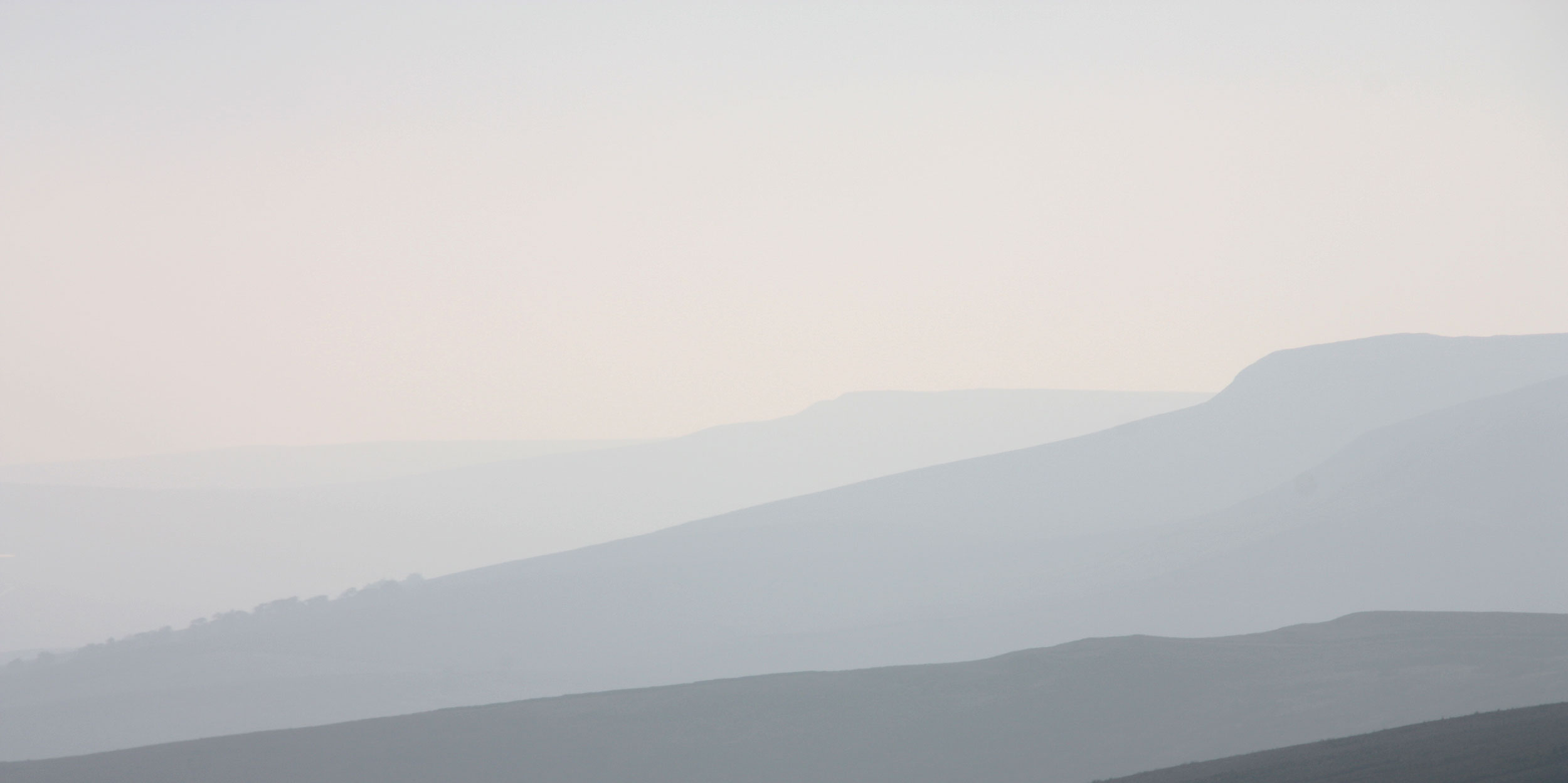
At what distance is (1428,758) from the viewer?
26422 millimetres

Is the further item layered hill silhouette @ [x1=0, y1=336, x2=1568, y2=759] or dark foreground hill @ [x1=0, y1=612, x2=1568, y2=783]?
layered hill silhouette @ [x1=0, y1=336, x2=1568, y2=759]

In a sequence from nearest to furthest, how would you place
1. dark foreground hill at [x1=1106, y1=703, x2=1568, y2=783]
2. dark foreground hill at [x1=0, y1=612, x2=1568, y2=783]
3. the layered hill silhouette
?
dark foreground hill at [x1=1106, y1=703, x2=1568, y2=783] → dark foreground hill at [x1=0, y1=612, x2=1568, y2=783] → the layered hill silhouette

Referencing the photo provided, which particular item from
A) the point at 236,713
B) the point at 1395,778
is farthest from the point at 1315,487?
the point at 1395,778

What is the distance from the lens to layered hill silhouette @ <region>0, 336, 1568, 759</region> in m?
119

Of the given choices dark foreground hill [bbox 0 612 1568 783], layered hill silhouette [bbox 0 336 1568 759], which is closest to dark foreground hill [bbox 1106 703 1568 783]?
dark foreground hill [bbox 0 612 1568 783]

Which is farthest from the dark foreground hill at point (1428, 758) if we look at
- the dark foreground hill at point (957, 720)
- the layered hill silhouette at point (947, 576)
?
the layered hill silhouette at point (947, 576)

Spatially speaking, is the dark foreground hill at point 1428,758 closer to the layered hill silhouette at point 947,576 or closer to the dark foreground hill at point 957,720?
the dark foreground hill at point 957,720

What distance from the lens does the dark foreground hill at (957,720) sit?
44.8 m

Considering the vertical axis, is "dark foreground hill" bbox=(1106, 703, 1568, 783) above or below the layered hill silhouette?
below

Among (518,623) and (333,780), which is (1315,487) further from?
(333,780)

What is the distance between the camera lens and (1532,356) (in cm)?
18950

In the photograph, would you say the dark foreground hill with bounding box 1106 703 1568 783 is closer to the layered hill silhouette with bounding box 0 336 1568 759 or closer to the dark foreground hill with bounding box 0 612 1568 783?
the dark foreground hill with bounding box 0 612 1568 783

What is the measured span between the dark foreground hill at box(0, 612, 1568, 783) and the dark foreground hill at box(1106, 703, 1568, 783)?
11199 millimetres

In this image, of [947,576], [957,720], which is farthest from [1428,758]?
[947,576]
